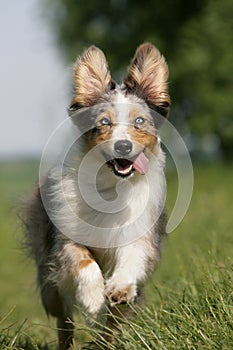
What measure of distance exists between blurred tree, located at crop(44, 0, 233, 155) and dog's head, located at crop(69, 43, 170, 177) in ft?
75.3

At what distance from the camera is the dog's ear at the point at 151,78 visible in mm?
6016

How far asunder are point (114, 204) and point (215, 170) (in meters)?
18.8

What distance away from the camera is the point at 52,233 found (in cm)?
613

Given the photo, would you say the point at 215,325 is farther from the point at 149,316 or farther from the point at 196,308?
the point at 149,316

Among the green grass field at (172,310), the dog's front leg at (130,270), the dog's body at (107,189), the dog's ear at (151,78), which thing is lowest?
the green grass field at (172,310)

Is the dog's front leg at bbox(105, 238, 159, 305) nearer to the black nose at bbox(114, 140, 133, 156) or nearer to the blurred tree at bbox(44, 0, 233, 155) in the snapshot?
the black nose at bbox(114, 140, 133, 156)

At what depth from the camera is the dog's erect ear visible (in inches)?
235

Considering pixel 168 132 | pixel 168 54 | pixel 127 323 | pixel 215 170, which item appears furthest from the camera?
pixel 168 54

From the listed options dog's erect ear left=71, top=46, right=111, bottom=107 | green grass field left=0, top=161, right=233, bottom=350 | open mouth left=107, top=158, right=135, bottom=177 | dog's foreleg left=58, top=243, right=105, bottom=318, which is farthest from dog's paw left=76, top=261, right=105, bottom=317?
dog's erect ear left=71, top=46, right=111, bottom=107

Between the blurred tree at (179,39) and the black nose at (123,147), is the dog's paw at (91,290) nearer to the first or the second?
the black nose at (123,147)

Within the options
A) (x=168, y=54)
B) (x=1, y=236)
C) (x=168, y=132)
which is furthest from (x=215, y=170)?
(x=168, y=132)

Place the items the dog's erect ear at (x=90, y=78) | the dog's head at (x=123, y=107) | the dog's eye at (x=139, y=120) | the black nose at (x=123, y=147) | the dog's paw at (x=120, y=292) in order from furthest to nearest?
the dog's erect ear at (x=90, y=78) < the dog's eye at (x=139, y=120) < the dog's head at (x=123, y=107) < the black nose at (x=123, y=147) < the dog's paw at (x=120, y=292)

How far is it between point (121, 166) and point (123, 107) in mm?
454

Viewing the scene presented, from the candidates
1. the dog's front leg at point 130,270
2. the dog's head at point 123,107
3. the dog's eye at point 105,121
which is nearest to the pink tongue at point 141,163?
the dog's head at point 123,107
